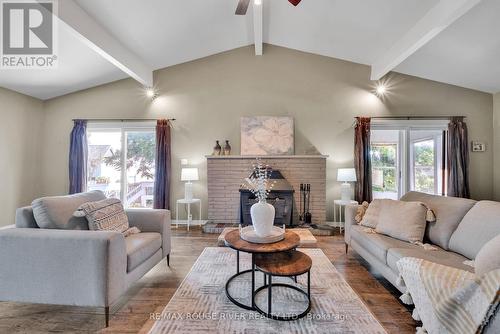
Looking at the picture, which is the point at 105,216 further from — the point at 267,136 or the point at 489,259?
the point at 267,136

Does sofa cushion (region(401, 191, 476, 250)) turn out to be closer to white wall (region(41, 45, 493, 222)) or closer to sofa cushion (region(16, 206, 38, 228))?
white wall (region(41, 45, 493, 222))

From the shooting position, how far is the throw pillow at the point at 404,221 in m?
2.31

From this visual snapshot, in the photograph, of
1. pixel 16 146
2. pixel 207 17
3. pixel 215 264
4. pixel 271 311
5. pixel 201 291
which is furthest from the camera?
pixel 16 146

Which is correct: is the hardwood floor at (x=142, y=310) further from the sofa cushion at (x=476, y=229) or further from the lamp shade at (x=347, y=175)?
the lamp shade at (x=347, y=175)

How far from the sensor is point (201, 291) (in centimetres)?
220

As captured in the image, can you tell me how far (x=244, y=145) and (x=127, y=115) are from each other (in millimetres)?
2426

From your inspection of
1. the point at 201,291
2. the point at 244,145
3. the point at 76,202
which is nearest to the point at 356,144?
the point at 244,145

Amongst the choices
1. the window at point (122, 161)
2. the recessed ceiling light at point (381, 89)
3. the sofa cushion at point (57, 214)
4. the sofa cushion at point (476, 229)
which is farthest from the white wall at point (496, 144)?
the window at point (122, 161)

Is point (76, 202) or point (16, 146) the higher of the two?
point (16, 146)

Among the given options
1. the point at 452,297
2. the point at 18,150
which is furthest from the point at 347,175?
the point at 18,150

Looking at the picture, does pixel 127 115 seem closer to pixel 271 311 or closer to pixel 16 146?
pixel 16 146

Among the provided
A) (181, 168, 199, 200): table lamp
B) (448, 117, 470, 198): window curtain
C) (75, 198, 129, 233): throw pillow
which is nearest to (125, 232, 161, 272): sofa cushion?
(75, 198, 129, 233): throw pillow

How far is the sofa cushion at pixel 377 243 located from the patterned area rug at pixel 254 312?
1.37ft

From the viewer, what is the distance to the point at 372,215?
279 cm
